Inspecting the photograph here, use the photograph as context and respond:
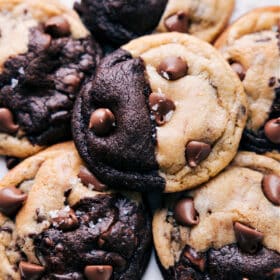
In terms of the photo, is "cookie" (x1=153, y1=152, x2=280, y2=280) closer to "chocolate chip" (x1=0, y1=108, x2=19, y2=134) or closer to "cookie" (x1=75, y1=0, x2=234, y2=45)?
"cookie" (x1=75, y1=0, x2=234, y2=45)

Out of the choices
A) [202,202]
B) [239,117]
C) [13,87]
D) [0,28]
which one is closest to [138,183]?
[202,202]

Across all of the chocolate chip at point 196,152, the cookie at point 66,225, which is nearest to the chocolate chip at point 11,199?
the cookie at point 66,225

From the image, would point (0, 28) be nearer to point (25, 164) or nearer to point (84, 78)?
point (84, 78)

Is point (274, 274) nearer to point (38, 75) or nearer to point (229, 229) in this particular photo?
point (229, 229)

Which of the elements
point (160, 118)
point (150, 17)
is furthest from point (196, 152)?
point (150, 17)

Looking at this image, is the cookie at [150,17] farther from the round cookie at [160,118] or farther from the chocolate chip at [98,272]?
the chocolate chip at [98,272]

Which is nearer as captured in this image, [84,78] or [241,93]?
[241,93]
